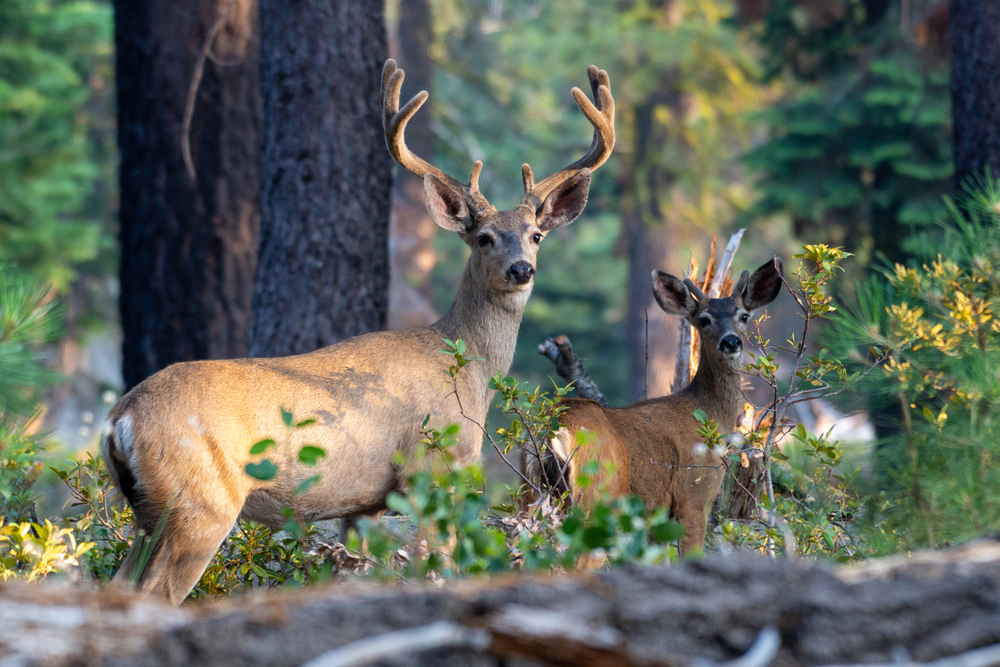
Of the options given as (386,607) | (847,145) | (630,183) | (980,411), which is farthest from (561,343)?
(630,183)

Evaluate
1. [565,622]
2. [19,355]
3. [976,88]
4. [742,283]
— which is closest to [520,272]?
[742,283]

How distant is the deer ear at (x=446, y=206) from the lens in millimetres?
5539

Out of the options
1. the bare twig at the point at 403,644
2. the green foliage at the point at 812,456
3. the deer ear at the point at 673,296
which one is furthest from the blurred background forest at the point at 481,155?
the bare twig at the point at 403,644

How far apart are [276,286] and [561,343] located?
2.30m

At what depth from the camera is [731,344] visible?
18.5 feet

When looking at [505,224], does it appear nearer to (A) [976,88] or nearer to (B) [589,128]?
(A) [976,88]

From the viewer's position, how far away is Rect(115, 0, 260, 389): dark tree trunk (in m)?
8.31

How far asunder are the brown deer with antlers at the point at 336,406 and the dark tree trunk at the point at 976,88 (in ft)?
9.37

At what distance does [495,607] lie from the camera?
2.21 meters

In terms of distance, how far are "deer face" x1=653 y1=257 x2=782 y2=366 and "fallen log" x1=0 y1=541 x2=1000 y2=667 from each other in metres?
3.36

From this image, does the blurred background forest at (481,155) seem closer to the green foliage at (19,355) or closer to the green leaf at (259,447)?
the green foliage at (19,355)

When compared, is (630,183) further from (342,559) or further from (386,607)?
(386,607)

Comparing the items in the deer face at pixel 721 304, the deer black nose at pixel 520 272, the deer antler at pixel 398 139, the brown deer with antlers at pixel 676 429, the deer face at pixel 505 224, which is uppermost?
the deer antler at pixel 398 139

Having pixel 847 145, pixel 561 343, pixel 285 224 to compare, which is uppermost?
pixel 847 145
